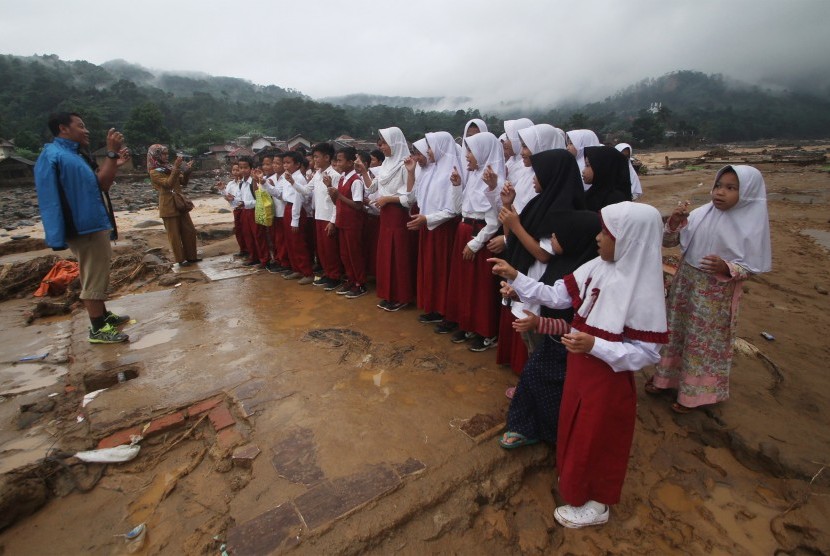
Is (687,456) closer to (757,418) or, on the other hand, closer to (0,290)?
(757,418)

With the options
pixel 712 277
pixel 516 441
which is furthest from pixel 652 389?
pixel 516 441

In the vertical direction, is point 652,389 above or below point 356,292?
below

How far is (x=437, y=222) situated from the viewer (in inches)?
148

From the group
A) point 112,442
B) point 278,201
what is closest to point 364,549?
point 112,442

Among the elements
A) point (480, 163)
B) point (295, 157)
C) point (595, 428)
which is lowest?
point (595, 428)

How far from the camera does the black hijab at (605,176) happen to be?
2.70 meters

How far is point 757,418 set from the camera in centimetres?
271

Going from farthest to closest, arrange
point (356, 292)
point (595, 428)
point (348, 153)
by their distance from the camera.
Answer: point (356, 292) < point (348, 153) < point (595, 428)

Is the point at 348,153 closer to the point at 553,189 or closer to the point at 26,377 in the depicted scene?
the point at 553,189

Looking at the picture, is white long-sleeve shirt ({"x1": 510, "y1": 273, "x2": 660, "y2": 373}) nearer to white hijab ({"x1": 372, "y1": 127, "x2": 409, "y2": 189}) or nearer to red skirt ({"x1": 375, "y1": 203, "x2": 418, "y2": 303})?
red skirt ({"x1": 375, "y1": 203, "x2": 418, "y2": 303})

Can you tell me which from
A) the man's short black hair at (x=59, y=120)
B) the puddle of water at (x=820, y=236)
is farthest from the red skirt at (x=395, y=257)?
the puddle of water at (x=820, y=236)

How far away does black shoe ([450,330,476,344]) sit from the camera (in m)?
3.72

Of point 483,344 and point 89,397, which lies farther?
point 483,344

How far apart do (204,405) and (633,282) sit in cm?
276
